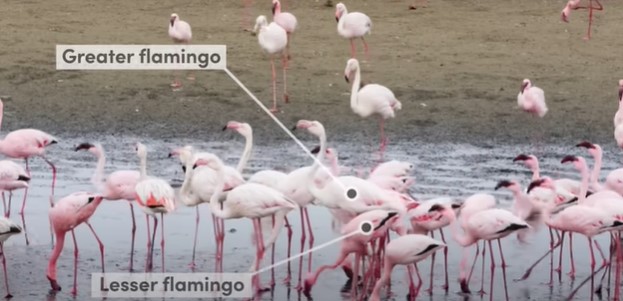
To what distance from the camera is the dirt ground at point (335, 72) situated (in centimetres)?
997

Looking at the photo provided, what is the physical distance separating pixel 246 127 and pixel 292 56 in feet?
17.7

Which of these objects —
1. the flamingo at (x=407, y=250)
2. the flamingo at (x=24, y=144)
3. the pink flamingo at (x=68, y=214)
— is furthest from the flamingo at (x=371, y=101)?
the flamingo at (x=407, y=250)

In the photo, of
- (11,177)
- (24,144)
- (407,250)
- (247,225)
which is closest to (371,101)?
(247,225)

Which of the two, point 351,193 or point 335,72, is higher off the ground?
point 335,72

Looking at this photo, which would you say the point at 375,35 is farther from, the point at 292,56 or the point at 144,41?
the point at 144,41

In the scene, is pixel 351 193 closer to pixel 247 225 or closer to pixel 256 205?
pixel 256 205

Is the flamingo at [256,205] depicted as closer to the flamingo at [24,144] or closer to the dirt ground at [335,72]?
the flamingo at [24,144]

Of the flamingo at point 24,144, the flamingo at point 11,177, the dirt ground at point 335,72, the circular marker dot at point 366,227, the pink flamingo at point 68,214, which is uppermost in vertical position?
the dirt ground at point 335,72

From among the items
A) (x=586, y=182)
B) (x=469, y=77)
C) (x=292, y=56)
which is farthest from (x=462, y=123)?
(x=586, y=182)

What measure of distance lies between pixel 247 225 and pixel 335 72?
4304 mm

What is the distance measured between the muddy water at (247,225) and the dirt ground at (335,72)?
1.42 feet

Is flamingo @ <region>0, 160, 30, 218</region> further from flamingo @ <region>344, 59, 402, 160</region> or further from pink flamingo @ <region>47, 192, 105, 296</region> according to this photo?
flamingo @ <region>344, 59, 402, 160</region>

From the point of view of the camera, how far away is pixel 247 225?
24.2ft

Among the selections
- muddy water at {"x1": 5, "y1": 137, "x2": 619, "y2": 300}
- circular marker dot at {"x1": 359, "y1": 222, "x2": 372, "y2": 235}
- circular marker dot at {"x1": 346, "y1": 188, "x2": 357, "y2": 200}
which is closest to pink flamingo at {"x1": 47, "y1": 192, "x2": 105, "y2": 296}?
muddy water at {"x1": 5, "y1": 137, "x2": 619, "y2": 300}
